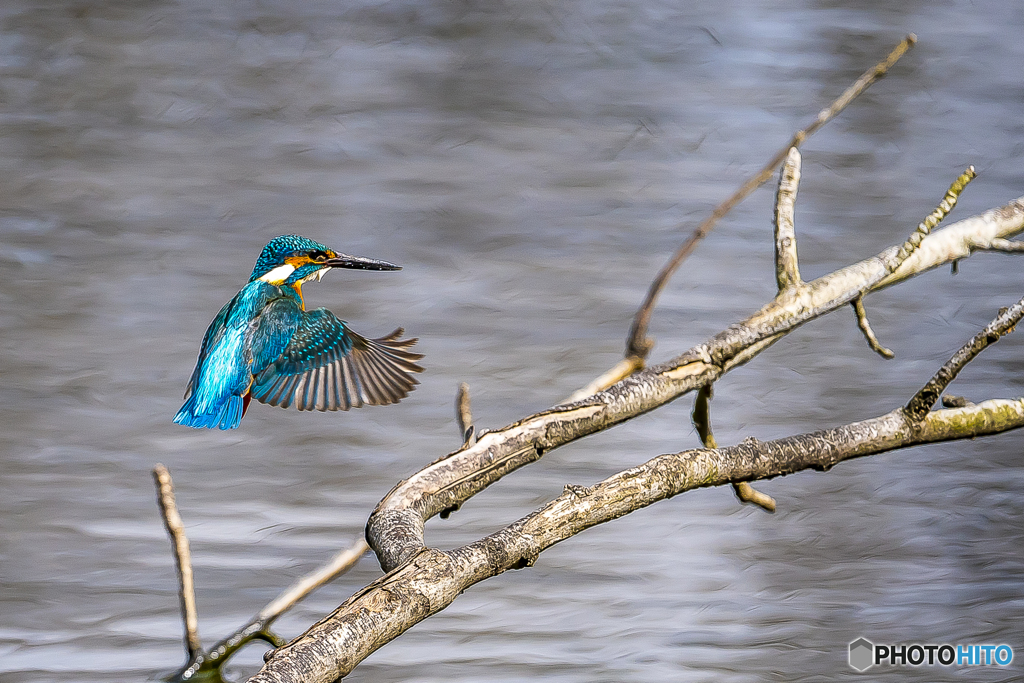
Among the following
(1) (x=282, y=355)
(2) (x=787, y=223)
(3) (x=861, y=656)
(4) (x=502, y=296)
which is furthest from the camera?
(4) (x=502, y=296)

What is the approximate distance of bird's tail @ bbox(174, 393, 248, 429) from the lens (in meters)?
1.26

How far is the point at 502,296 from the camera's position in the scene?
379cm

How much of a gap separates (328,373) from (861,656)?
1.40m

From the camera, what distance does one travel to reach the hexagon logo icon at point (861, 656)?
89.3 inches

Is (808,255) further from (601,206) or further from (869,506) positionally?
(869,506)

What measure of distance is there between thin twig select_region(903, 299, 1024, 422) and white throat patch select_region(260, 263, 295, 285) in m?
0.72

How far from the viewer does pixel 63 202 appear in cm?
430

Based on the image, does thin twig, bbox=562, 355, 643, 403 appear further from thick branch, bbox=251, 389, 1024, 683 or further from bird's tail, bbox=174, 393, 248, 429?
bird's tail, bbox=174, 393, 248, 429

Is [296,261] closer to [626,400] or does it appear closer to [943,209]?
[626,400]

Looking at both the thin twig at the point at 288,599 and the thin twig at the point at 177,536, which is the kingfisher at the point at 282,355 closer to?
the thin twig at the point at 177,536

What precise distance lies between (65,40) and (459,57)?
1857 mm

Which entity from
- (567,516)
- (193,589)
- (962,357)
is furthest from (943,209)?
(193,589)

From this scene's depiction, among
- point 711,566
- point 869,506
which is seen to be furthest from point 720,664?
point 869,506

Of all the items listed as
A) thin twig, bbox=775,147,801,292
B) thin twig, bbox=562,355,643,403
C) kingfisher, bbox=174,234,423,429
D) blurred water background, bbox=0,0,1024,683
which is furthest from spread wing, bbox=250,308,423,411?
blurred water background, bbox=0,0,1024,683
